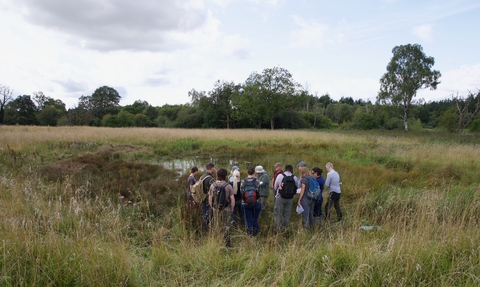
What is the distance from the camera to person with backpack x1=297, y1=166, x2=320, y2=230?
6.12 metres

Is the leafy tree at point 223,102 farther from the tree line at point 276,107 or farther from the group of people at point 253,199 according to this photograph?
the group of people at point 253,199

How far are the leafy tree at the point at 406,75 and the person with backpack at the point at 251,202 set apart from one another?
35.9 m

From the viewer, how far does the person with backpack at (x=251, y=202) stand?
5957 mm

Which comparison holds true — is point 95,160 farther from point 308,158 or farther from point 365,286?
point 365,286

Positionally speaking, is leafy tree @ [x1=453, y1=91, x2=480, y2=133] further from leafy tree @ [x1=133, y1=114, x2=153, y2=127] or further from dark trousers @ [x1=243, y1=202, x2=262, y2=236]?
leafy tree @ [x1=133, y1=114, x2=153, y2=127]

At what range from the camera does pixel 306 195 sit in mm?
6230

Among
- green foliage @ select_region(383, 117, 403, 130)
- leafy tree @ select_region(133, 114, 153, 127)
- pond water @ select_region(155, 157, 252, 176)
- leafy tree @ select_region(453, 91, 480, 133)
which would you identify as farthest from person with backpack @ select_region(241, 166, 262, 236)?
leafy tree @ select_region(133, 114, 153, 127)

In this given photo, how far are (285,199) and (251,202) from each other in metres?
0.77

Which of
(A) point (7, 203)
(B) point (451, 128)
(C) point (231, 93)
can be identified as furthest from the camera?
(C) point (231, 93)

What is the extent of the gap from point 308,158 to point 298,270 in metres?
10.6

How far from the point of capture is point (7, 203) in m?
5.09

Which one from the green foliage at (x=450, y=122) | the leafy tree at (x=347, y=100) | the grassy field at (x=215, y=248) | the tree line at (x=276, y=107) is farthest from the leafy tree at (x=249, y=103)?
the leafy tree at (x=347, y=100)

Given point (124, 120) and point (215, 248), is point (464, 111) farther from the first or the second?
point (124, 120)

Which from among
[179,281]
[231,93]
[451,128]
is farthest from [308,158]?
[231,93]
